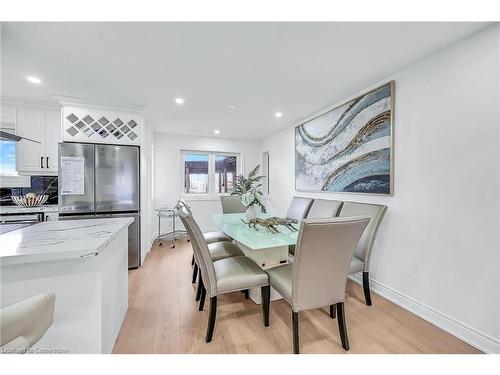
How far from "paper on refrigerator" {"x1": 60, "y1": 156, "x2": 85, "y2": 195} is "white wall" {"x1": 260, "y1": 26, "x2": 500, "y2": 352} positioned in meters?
3.74

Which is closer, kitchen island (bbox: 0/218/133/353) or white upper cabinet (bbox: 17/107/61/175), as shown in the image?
kitchen island (bbox: 0/218/133/353)

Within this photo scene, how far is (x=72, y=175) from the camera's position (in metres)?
2.64

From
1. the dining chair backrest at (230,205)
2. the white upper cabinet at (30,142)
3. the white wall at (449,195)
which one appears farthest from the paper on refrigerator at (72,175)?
the white wall at (449,195)

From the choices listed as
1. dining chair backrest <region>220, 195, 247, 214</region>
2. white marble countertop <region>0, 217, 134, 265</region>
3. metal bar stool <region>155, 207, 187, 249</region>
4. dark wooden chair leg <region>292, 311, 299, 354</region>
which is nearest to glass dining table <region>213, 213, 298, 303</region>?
dark wooden chair leg <region>292, 311, 299, 354</region>

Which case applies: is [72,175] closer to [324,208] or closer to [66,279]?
[66,279]

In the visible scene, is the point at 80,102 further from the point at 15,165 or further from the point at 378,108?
the point at 378,108

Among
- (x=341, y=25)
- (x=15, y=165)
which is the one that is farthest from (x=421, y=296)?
(x=15, y=165)

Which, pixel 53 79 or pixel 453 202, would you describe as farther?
pixel 53 79

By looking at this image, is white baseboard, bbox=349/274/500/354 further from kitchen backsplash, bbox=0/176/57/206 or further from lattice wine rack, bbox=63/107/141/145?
kitchen backsplash, bbox=0/176/57/206

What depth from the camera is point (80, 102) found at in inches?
106

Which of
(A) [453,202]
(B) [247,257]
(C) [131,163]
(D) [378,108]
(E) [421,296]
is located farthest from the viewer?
(C) [131,163]

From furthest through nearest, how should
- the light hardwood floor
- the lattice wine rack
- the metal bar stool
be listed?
the metal bar stool
the lattice wine rack
the light hardwood floor

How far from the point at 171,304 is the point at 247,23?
99.3 inches

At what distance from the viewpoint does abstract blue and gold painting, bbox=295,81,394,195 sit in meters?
2.12
